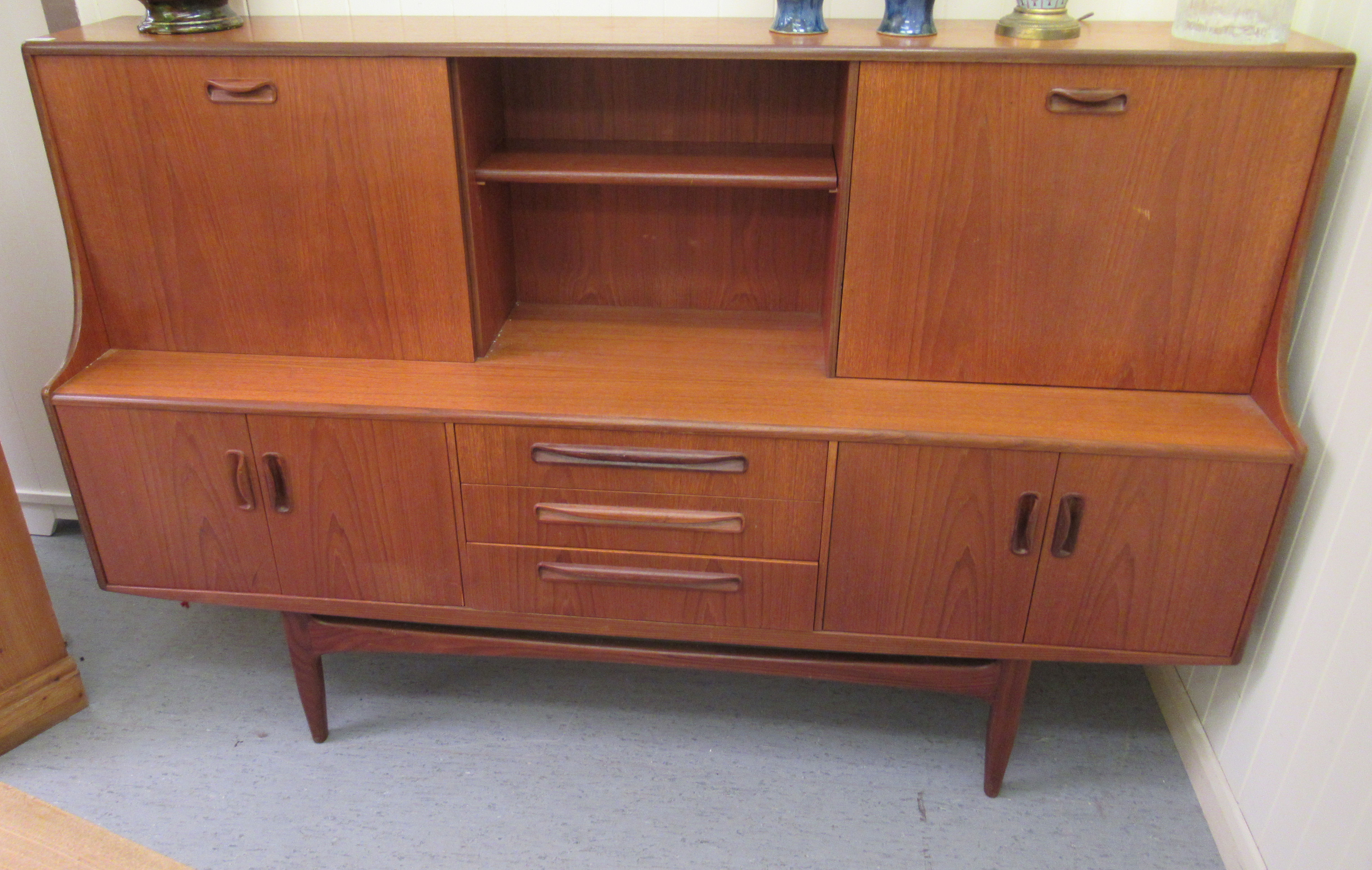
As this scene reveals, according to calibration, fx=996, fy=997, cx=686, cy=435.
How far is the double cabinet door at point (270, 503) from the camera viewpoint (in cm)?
165

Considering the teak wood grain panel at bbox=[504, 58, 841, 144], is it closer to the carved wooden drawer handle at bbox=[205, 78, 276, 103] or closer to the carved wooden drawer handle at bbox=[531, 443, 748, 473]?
the carved wooden drawer handle at bbox=[205, 78, 276, 103]

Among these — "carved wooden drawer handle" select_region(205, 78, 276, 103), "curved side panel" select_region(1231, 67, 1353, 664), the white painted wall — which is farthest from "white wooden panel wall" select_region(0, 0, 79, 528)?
"curved side panel" select_region(1231, 67, 1353, 664)

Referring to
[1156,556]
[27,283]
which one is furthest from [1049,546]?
[27,283]

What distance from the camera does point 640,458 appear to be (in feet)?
5.21

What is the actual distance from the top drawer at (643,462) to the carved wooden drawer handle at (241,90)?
0.61 m

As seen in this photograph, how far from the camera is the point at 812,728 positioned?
1998mm

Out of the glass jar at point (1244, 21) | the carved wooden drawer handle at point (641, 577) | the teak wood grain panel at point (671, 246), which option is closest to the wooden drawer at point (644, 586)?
the carved wooden drawer handle at point (641, 577)

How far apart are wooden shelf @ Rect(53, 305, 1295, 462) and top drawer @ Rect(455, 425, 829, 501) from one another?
2cm

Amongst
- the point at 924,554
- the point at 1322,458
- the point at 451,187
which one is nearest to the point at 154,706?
the point at 451,187

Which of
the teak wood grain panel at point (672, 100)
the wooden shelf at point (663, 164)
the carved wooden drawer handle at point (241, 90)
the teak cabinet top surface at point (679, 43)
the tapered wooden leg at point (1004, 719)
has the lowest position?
the tapered wooden leg at point (1004, 719)

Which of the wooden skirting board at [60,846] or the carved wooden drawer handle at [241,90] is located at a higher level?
the carved wooden drawer handle at [241,90]

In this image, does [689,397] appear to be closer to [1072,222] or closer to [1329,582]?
[1072,222]

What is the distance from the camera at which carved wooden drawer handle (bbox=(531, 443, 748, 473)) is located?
1.58m

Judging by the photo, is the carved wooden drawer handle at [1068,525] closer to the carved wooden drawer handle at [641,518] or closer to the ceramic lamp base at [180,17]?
the carved wooden drawer handle at [641,518]
